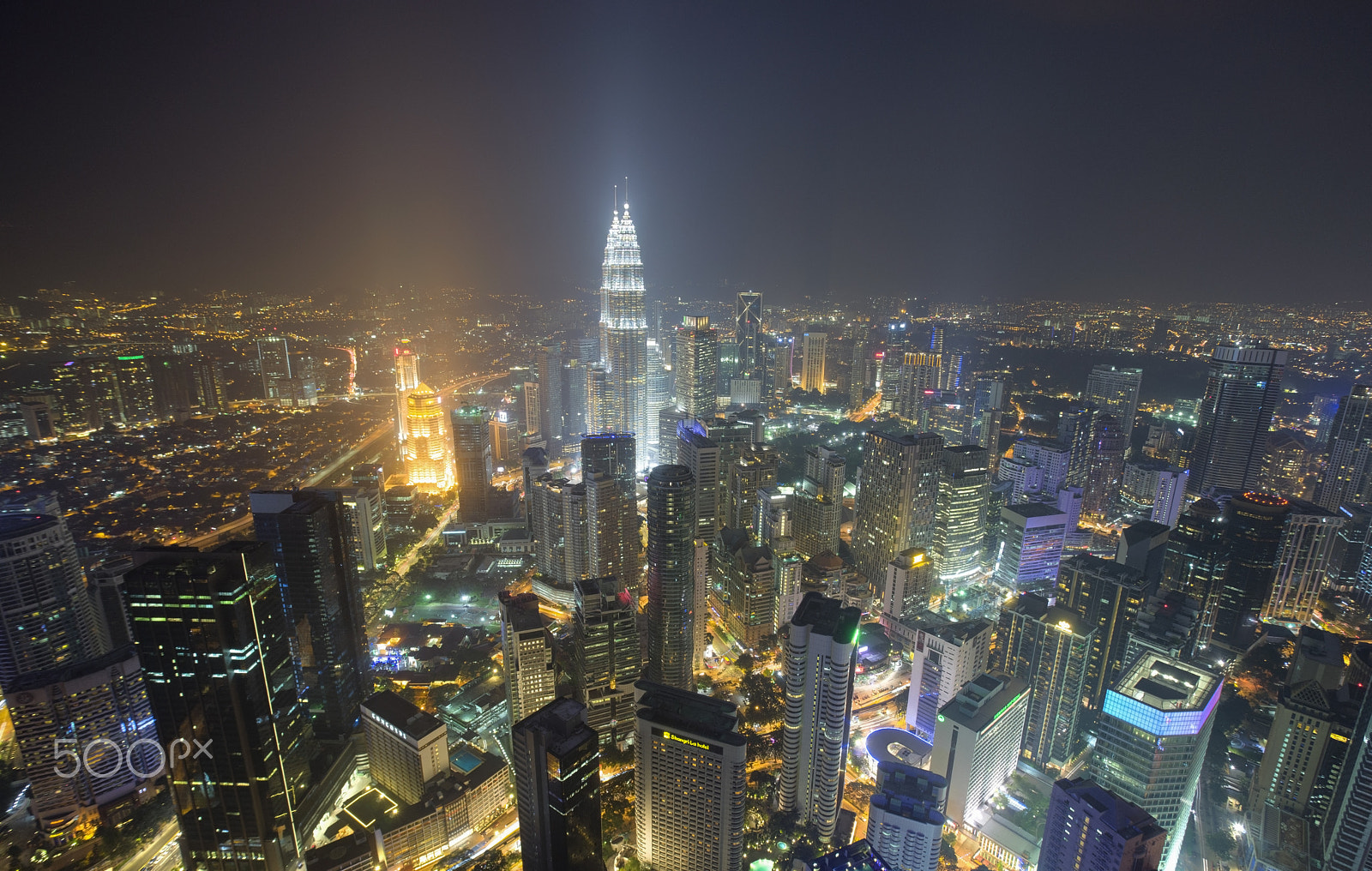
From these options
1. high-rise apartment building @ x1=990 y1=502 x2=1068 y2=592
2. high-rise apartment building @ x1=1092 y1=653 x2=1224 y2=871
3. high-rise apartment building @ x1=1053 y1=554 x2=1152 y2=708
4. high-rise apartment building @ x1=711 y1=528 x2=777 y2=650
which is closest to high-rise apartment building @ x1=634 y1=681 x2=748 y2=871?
high-rise apartment building @ x1=1092 y1=653 x2=1224 y2=871

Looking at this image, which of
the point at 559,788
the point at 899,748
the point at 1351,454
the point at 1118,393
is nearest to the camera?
the point at 559,788

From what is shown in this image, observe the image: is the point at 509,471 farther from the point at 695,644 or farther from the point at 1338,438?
the point at 1338,438

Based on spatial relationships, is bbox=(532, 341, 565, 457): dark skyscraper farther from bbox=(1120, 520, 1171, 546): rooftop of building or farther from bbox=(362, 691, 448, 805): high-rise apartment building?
bbox=(1120, 520, 1171, 546): rooftop of building

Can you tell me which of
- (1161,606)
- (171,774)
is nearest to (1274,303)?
(1161,606)

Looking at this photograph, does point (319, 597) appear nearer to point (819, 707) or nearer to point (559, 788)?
point (559, 788)

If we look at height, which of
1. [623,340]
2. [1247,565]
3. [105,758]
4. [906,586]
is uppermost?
[623,340]

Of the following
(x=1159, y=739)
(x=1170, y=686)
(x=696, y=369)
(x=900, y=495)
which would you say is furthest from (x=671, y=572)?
(x=696, y=369)

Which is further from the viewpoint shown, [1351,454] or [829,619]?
[1351,454]
